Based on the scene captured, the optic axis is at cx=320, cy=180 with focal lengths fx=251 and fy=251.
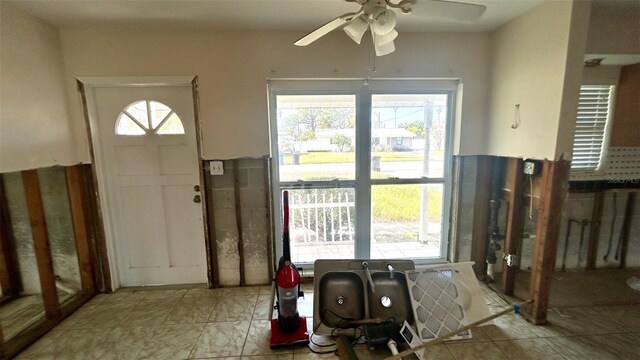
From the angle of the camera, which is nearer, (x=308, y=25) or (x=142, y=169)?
(x=308, y=25)

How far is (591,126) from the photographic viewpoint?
→ 7.81 ft

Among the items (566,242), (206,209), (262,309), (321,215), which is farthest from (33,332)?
(566,242)

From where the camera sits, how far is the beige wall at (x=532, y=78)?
5.61ft

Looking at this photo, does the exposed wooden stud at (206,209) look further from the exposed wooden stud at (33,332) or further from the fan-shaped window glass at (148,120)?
the exposed wooden stud at (33,332)

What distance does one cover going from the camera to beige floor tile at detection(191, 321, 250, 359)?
1.75 meters

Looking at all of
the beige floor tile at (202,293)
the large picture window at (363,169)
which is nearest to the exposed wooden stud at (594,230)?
the large picture window at (363,169)

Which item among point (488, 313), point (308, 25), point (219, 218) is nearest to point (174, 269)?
point (219, 218)

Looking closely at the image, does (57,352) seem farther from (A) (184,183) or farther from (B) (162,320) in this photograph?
(A) (184,183)

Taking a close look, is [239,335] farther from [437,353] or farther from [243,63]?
[243,63]

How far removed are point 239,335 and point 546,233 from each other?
2436mm

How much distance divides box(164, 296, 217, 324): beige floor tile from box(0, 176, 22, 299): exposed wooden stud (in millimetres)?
1336

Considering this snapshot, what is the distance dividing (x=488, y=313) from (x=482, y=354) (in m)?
0.40

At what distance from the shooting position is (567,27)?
166cm

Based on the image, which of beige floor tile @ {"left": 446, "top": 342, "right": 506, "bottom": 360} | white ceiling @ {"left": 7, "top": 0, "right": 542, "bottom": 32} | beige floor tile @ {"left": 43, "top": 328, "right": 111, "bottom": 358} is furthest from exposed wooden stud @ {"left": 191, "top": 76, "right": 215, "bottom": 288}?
beige floor tile @ {"left": 446, "top": 342, "right": 506, "bottom": 360}
